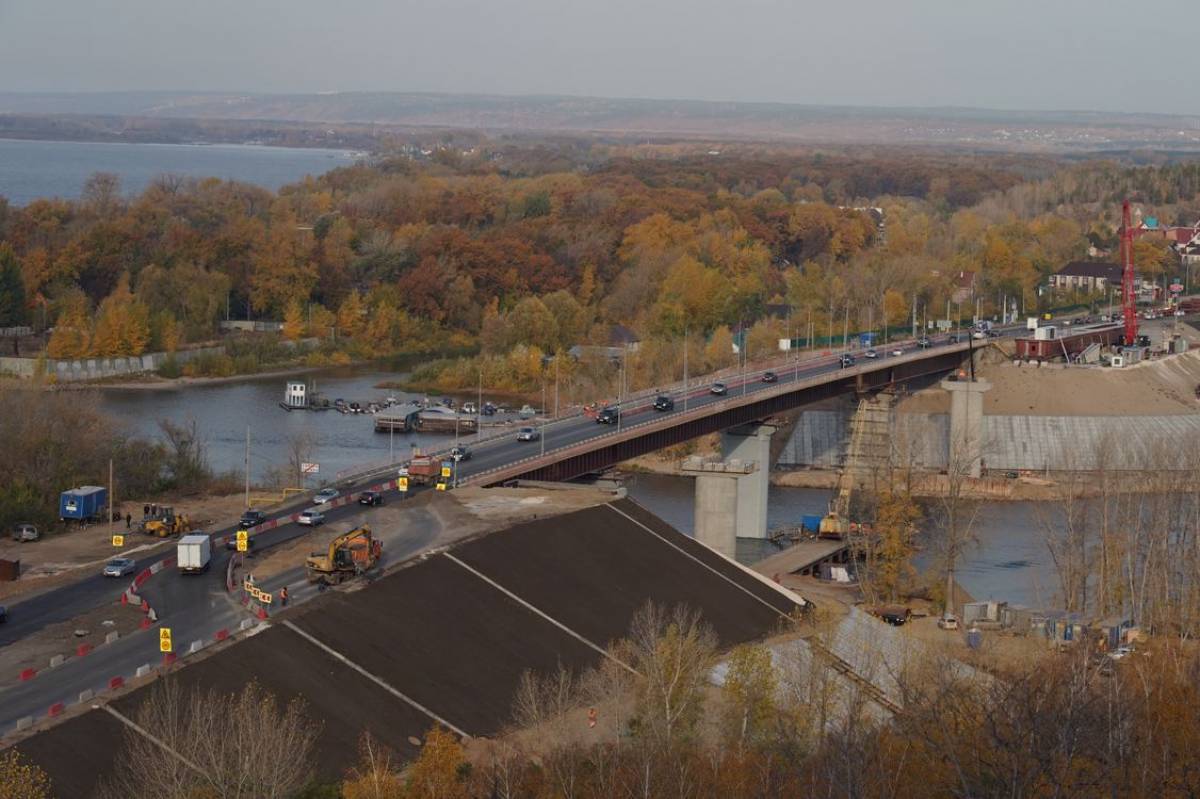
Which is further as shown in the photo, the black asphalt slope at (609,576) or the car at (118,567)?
the black asphalt slope at (609,576)

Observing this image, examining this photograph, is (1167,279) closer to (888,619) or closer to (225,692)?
(888,619)

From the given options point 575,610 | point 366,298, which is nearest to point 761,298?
point 366,298

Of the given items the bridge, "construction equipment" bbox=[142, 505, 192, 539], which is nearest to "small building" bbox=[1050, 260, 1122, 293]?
the bridge

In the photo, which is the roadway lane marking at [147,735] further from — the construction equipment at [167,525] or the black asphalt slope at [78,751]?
the construction equipment at [167,525]

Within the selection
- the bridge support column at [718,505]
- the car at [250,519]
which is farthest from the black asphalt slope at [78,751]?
the bridge support column at [718,505]

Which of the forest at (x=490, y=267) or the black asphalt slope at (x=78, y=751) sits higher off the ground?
the black asphalt slope at (x=78, y=751)

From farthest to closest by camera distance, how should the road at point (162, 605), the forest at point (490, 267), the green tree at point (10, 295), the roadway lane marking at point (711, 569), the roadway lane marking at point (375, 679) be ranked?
the forest at point (490, 267)
the green tree at point (10, 295)
the roadway lane marking at point (711, 569)
the roadway lane marking at point (375, 679)
the road at point (162, 605)

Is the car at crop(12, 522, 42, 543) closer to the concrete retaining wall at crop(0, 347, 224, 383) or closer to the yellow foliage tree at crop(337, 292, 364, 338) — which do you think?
the concrete retaining wall at crop(0, 347, 224, 383)

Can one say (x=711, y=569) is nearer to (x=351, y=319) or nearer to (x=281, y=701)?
(x=281, y=701)
